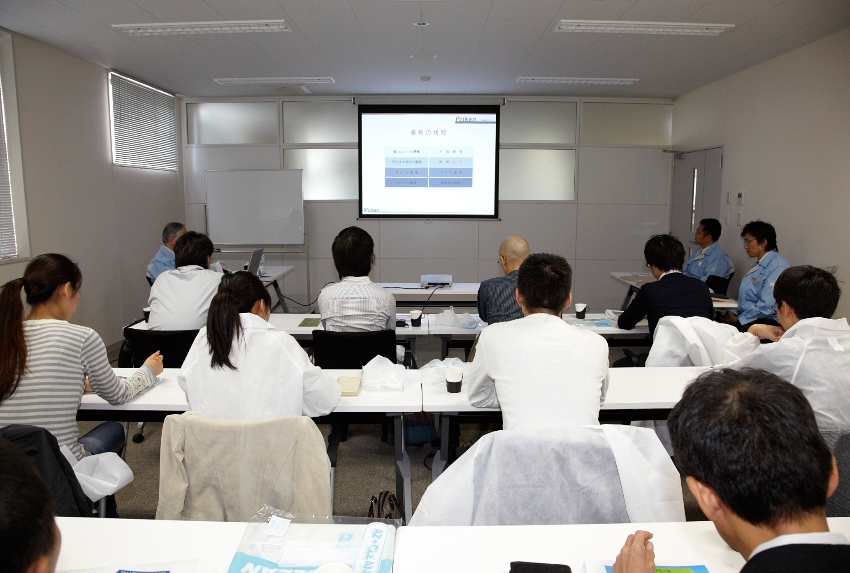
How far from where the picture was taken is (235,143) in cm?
725

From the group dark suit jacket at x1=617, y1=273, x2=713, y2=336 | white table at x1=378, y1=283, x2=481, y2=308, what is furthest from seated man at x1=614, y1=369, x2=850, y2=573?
white table at x1=378, y1=283, x2=481, y2=308

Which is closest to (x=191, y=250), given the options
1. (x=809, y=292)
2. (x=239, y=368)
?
(x=239, y=368)

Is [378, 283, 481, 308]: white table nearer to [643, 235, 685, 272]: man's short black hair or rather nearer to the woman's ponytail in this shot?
[643, 235, 685, 272]: man's short black hair

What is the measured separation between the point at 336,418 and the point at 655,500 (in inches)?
55.5

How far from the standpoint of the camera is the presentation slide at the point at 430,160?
22.7 feet

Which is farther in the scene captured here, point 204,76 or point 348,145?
point 348,145

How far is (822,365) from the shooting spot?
1.97 metres

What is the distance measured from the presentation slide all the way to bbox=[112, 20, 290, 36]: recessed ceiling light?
8.88ft

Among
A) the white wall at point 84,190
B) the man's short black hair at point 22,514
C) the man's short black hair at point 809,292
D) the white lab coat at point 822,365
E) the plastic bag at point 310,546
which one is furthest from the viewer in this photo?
the white wall at point 84,190

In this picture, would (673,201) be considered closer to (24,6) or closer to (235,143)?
(235,143)

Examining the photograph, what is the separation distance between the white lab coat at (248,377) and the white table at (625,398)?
61 cm

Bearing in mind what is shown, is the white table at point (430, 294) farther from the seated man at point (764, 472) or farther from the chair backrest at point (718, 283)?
the seated man at point (764, 472)

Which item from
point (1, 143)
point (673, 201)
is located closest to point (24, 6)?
point (1, 143)

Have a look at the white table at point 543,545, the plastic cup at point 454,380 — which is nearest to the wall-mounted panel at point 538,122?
the plastic cup at point 454,380
